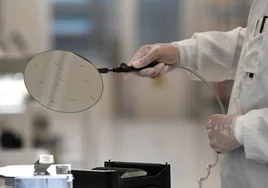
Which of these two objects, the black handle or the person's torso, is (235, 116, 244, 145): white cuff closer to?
the person's torso

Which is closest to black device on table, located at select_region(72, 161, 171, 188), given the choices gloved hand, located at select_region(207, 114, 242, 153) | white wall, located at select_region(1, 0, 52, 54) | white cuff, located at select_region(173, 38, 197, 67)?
gloved hand, located at select_region(207, 114, 242, 153)

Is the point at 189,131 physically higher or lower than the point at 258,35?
lower

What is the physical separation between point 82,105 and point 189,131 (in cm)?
399

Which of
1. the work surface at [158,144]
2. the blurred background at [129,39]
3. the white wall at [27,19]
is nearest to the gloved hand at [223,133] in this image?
the work surface at [158,144]

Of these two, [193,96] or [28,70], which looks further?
[193,96]

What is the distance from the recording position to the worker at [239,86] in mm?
901

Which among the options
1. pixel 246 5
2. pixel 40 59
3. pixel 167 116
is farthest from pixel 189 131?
pixel 40 59

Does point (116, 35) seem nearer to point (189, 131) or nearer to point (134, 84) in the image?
point (134, 84)

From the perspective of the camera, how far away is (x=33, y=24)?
5.55 m

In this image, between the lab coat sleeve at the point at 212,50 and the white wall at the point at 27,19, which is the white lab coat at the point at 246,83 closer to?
the lab coat sleeve at the point at 212,50

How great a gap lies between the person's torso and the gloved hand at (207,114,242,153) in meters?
0.05

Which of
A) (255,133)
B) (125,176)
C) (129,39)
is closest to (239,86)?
(255,133)

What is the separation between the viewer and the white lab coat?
896 mm

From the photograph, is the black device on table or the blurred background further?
the blurred background
